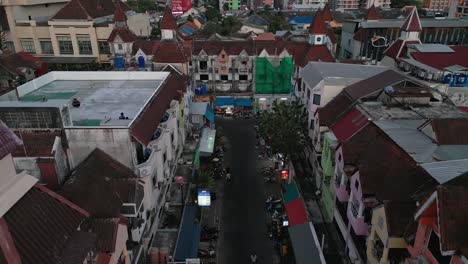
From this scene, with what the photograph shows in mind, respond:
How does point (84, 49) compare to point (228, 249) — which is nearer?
point (228, 249)

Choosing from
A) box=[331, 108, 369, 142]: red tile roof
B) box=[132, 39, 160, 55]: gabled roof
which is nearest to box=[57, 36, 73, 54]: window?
box=[132, 39, 160, 55]: gabled roof

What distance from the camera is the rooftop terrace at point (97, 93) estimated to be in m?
35.1

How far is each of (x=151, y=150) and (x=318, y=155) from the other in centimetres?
2032

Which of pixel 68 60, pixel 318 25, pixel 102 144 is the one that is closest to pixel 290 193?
pixel 102 144

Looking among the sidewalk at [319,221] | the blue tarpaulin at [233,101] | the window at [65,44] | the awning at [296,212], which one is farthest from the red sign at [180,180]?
the window at [65,44]

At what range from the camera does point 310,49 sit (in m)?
66.6

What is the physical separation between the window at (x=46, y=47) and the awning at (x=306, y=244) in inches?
2552

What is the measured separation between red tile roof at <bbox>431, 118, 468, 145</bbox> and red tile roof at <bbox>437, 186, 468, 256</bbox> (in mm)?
13015

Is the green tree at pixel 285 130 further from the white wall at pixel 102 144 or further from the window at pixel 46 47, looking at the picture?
the window at pixel 46 47

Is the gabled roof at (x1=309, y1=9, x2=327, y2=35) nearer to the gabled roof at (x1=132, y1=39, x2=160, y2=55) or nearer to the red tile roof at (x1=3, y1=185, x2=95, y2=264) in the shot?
the gabled roof at (x1=132, y1=39, x2=160, y2=55)

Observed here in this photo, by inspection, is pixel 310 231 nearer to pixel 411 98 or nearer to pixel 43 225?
pixel 411 98

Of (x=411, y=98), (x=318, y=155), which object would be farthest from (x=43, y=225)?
(x=411, y=98)

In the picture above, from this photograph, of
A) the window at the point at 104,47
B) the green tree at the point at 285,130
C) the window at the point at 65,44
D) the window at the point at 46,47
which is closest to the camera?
the green tree at the point at 285,130

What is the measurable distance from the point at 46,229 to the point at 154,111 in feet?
63.9
